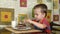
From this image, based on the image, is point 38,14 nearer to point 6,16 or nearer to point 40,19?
point 40,19

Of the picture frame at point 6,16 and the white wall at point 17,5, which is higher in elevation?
the white wall at point 17,5

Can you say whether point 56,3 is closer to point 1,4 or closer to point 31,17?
point 31,17

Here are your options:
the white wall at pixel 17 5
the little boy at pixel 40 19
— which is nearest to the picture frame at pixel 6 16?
the white wall at pixel 17 5

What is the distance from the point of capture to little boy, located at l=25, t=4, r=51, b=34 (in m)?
2.20

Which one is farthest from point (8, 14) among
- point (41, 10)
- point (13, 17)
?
point (41, 10)

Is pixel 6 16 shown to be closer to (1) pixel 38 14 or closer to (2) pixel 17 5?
(2) pixel 17 5

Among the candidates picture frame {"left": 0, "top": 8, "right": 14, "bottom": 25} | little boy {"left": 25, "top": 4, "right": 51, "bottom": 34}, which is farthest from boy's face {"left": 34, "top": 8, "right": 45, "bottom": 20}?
picture frame {"left": 0, "top": 8, "right": 14, "bottom": 25}

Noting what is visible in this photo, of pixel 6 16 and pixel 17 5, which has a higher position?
pixel 17 5

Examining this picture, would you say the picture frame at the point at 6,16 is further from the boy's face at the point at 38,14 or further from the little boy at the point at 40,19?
the boy's face at the point at 38,14

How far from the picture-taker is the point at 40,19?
234 cm

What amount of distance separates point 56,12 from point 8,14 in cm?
84

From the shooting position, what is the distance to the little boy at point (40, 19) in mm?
2197

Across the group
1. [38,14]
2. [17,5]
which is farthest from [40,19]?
[17,5]

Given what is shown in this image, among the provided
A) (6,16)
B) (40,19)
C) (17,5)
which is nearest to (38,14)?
(40,19)
